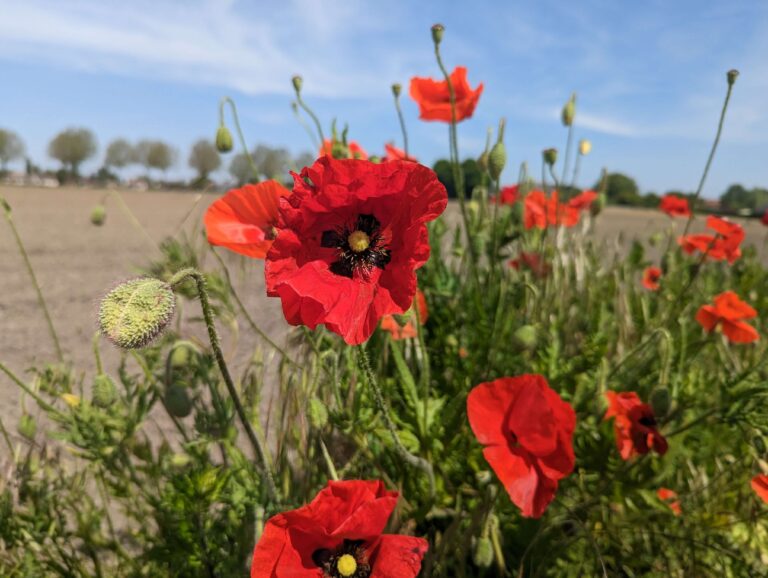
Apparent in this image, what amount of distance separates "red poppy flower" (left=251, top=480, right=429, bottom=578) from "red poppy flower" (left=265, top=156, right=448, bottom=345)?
0.99 ft

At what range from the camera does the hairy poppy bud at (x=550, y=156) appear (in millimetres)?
1988

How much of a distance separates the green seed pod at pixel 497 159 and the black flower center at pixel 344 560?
101 centimetres

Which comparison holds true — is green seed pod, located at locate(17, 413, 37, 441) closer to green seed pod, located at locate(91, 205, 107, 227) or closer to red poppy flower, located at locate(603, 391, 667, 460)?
green seed pod, located at locate(91, 205, 107, 227)

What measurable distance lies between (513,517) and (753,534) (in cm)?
66

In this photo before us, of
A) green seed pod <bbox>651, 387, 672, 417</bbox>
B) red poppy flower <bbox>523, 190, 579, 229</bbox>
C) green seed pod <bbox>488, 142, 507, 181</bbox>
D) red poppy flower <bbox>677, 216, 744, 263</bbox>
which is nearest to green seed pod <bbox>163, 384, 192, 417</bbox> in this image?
green seed pod <bbox>488, 142, 507, 181</bbox>

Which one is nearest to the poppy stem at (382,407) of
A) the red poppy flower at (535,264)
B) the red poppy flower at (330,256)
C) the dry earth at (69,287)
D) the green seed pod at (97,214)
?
the red poppy flower at (330,256)

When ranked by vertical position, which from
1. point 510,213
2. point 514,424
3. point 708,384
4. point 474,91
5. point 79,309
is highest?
point 474,91

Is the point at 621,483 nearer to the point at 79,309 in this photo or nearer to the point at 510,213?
the point at 510,213

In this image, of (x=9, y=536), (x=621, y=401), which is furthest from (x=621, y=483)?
(x=9, y=536)

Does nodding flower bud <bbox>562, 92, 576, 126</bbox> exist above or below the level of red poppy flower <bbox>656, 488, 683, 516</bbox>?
above

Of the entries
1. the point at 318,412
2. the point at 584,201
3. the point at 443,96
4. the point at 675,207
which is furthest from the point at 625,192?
the point at 318,412

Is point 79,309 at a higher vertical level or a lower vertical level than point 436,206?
lower

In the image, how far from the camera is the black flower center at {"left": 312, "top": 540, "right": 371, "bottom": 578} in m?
1.07

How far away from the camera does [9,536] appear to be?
54.9 inches
